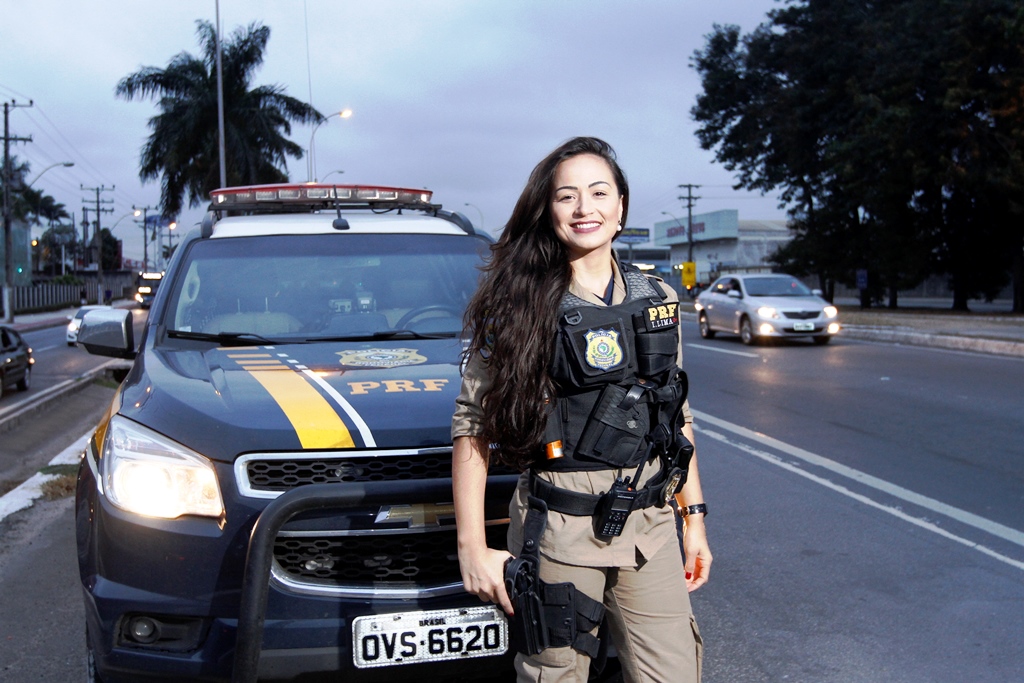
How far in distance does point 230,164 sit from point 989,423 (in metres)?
33.8

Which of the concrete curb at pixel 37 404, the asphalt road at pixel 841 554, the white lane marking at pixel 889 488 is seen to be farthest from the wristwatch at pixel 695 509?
the concrete curb at pixel 37 404

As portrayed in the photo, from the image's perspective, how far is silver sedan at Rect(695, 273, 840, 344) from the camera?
1855 centimetres

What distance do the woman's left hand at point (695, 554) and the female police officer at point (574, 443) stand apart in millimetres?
137

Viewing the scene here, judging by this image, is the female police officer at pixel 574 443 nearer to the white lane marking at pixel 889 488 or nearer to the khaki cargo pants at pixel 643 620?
the khaki cargo pants at pixel 643 620

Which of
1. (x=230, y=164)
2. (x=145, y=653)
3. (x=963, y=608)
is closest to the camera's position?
(x=145, y=653)

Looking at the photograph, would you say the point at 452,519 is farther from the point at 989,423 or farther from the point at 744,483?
the point at 989,423

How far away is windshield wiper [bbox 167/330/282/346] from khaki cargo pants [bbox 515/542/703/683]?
82.6 inches

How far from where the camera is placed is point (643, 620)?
7.32 feet

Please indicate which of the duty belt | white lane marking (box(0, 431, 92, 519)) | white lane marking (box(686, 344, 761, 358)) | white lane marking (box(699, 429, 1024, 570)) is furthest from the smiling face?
white lane marking (box(686, 344, 761, 358))

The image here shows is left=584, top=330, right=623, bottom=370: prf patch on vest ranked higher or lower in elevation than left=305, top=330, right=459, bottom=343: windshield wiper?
higher

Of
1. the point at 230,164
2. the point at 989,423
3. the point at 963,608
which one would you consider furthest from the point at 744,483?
the point at 230,164

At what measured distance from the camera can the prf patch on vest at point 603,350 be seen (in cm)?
217

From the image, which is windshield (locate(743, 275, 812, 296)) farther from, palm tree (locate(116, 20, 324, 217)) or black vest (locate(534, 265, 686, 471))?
palm tree (locate(116, 20, 324, 217))

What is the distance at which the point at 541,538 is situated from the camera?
2176mm
